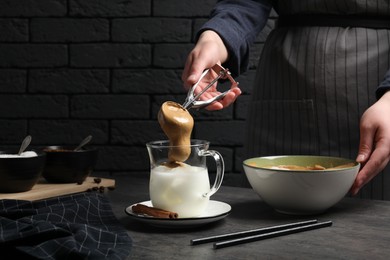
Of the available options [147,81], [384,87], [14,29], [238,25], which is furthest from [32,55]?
[384,87]

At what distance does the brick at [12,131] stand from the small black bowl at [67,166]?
2.80 feet

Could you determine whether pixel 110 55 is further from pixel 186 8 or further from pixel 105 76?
pixel 186 8

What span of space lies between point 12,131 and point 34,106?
0.38 feet

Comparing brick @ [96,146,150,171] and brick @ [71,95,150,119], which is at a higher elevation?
brick @ [71,95,150,119]

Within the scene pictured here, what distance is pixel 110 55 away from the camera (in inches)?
79.4

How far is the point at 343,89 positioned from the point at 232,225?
2.03 feet

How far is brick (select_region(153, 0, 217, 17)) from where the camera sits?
1.96m

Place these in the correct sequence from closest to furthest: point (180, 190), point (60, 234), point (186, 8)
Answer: point (60, 234)
point (180, 190)
point (186, 8)

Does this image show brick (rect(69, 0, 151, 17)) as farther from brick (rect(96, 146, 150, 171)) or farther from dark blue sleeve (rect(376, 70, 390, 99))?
dark blue sleeve (rect(376, 70, 390, 99))

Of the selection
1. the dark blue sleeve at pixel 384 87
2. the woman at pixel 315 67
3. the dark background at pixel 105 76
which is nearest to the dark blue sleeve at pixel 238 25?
the woman at pixel 315 67

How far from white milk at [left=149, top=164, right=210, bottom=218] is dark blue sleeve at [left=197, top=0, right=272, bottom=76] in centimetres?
52

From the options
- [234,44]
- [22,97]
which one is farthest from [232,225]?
[22,97]

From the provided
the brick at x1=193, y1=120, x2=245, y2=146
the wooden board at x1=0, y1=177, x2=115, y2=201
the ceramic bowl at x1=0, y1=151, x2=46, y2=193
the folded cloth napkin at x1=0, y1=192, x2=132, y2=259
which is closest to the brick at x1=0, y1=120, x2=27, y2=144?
the brick at x1=193, y1=120, x2=245, y2=146

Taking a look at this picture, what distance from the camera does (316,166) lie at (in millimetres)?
1007
